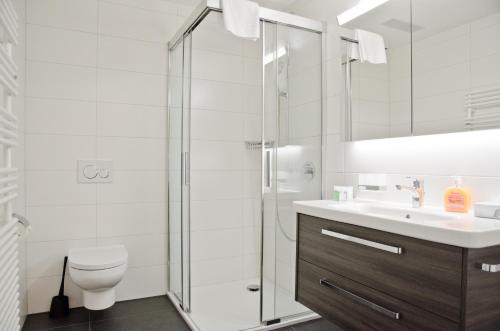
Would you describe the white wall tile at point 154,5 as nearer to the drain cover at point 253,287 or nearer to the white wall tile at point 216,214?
the white wall tile at point 216,214

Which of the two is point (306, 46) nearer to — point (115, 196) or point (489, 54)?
point (489, 54)

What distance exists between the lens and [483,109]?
152 cm

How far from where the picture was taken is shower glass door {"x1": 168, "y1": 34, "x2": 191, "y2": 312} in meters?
2.54

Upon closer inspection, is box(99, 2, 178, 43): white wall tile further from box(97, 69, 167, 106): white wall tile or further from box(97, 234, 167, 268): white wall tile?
box(97, 234, 167, 268): white wall tile

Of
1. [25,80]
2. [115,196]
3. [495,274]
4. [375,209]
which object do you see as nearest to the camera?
[495,274]

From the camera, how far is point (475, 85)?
61.2 inches

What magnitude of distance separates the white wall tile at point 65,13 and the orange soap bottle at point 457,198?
8.60ft

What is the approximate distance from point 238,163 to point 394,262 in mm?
1979

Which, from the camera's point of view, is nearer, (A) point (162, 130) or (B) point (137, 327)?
(B) point (137, 327)

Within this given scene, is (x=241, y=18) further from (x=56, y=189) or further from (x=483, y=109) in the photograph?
(x=56, y=189)

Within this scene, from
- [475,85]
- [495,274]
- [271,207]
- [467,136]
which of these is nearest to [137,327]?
[271,207]

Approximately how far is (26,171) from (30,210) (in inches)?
11.0

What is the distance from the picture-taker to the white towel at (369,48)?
6.72 ft

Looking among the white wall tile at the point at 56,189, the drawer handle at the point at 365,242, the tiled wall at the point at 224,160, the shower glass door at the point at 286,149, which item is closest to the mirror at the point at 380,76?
the shower glass door at the point at 286,149
